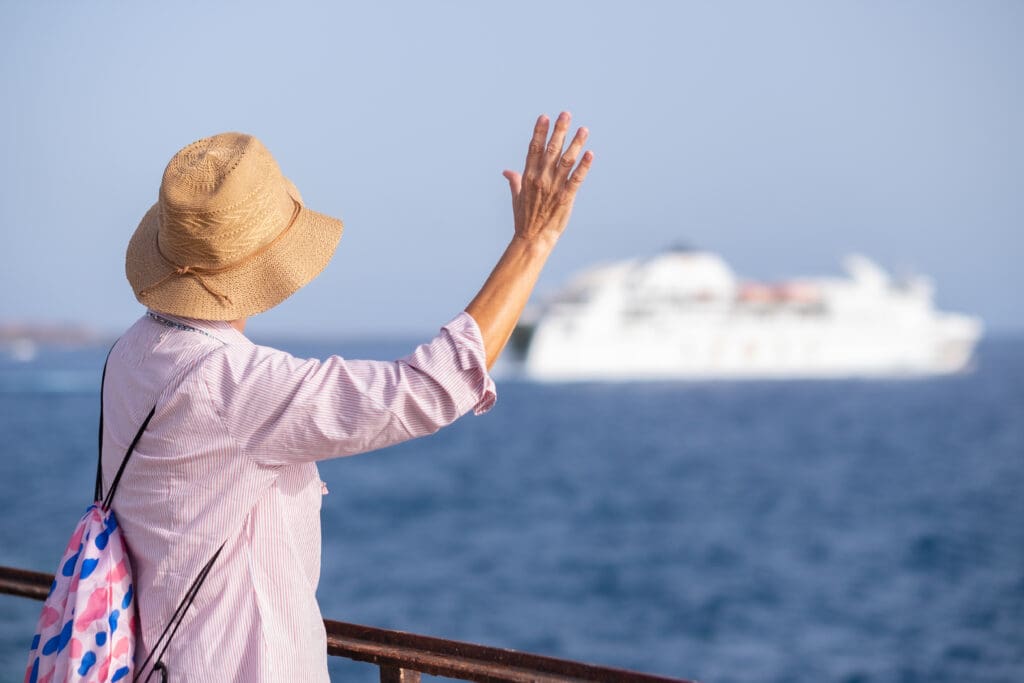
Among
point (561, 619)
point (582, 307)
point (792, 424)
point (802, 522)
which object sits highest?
point (582, 307)

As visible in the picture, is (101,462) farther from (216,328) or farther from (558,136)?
(558,136)

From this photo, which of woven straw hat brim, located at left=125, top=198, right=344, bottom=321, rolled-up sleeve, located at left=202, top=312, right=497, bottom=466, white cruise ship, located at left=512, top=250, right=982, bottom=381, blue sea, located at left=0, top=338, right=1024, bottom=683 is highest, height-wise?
white cruise ship, located at left=512, top=250, right=982, bottom=381

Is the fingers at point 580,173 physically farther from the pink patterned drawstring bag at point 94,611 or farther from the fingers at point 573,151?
the pink patterned drawstring bag at point 94,611

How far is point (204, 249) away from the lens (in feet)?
3.32

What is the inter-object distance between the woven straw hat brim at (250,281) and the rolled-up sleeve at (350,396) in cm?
9

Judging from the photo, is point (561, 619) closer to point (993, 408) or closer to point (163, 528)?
point (163, 528)

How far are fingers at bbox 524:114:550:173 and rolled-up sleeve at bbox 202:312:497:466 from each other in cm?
19

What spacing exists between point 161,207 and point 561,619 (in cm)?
1279

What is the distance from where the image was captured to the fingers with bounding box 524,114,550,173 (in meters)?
1.05

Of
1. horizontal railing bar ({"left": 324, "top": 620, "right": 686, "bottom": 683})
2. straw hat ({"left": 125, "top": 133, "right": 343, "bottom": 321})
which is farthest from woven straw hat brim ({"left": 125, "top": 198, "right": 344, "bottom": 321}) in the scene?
horizontal railing bar ({"left": 324, "top": 620, "right": 686, "bottom": 683})

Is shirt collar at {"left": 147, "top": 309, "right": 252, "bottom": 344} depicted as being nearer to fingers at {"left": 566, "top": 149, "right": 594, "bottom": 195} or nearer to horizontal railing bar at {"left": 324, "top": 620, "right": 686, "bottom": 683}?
fingers at {"left": 566, "top": 149, "right": 594, "bottom": 195}

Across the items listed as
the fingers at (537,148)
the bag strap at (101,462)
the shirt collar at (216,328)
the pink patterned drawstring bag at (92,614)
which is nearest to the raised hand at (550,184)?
the fingers at (537,148)

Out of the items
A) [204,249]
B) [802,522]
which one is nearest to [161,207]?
[204,249]

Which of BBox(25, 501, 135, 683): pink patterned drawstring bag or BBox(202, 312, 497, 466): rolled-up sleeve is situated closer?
BBox(202, 312, 497, 466): rolled-up sleeve
